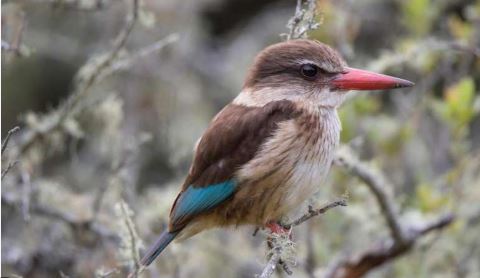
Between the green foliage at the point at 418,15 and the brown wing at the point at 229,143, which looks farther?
the green foliage at the point at 418,15

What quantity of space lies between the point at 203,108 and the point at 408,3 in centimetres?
187

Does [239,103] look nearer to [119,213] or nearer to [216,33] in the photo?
[119,213]

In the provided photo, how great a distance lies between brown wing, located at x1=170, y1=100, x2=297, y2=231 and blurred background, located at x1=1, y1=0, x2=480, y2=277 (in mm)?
311

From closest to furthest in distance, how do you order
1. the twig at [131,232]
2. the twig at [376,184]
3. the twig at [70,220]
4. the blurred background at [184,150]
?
the twig at [131,232] < the twig at [376,184] < the blurred background at [184,150] < the twig at [70,220]

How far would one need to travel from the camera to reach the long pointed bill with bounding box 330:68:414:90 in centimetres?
340

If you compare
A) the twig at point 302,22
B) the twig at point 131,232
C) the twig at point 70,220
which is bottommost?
the twig at point 131,232

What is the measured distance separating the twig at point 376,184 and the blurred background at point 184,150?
14 centimetres

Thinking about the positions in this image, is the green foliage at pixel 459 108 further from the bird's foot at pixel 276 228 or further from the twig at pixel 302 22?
the bird's foot at pixel 276 228

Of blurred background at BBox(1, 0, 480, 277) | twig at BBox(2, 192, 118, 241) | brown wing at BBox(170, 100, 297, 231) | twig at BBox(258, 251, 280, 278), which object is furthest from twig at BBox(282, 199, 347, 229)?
twig at BBox(2, 192, 118, 241)

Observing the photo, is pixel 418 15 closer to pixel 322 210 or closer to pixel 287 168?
pixel 287 168

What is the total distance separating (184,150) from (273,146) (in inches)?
38.8

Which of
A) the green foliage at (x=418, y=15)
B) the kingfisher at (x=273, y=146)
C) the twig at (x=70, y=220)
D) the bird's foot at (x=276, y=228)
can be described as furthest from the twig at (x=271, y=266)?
the green foliage at (x=418, y=15)

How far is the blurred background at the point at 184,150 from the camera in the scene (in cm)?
416

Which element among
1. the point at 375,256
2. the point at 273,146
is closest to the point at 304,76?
the point at 273,146
